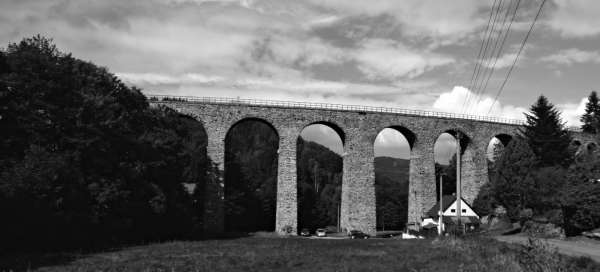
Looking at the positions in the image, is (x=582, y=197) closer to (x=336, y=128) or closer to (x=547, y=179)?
(x=547, y=179)

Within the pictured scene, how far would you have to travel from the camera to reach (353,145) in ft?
179

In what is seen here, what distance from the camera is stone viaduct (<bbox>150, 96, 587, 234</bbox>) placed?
50438mm

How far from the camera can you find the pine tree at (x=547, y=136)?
5512 centimetres

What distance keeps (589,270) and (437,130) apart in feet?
141

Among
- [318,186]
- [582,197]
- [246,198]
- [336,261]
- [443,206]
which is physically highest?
[318,186]

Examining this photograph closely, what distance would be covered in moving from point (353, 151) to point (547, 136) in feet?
72.9

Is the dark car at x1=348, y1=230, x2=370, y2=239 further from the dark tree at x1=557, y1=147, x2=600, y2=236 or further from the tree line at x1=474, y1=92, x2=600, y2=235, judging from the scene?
the dark tree at x1=557, y1=147, x2=600, y2=236

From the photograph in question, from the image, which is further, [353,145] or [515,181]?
[353,145]

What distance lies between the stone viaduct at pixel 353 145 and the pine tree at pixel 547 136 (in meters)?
5.93

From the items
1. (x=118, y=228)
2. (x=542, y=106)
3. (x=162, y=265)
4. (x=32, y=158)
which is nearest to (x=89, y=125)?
(x=32, y=158)

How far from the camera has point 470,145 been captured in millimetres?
61500

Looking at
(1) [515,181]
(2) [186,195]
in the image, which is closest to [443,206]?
(1) [515,181]

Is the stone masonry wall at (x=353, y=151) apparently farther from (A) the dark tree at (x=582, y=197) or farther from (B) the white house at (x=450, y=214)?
(A) the dark tree at (x=582, y=197)

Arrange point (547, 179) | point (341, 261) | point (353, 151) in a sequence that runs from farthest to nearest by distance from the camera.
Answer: point (353, 151) → point (547, 179) → point (341, 261)
